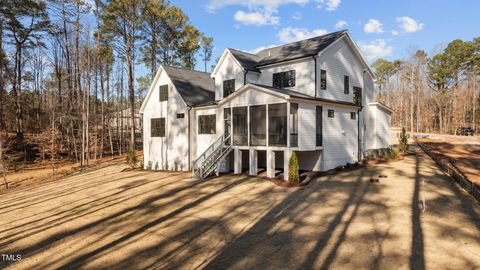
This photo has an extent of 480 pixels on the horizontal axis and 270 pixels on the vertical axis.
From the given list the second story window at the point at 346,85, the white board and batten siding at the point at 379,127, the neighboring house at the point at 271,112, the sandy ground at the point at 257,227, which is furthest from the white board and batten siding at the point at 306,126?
the white board and batten siding at the point at 379,127

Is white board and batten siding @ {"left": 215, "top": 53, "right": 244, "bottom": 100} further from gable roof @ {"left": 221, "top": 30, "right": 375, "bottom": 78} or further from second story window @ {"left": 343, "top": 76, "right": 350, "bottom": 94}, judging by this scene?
second story window @ {"left": 343, "top": 76, "right": 350, "bottom": 94}

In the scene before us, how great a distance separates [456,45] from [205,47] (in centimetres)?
4673

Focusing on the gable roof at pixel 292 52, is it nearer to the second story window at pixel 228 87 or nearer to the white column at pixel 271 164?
the second story window at pixel 228 87

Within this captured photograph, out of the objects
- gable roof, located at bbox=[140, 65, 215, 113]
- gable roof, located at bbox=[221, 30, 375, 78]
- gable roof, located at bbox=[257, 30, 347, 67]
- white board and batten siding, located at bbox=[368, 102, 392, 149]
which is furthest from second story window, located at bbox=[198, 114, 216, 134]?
white board and batten siding, located at bbox=[368, 102, 392, 149]

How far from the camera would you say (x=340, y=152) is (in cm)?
1984

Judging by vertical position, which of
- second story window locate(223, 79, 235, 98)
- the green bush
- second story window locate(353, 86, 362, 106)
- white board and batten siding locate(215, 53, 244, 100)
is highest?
white board and batten siding locate(215, 53, 244, 100)

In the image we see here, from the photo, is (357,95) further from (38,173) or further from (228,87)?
(38,173)

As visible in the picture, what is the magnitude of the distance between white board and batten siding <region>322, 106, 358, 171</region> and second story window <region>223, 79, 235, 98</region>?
766 centimetres

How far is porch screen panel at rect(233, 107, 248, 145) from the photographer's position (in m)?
19.2

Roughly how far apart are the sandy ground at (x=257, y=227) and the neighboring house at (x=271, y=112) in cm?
285

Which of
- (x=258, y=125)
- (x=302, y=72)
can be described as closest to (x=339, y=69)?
(x=302, y=72)

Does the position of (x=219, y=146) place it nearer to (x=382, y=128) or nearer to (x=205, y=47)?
(x=382, y=128)

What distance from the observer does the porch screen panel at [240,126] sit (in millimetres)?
19188

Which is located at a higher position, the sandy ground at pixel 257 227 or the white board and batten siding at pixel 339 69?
the white board and batten siding at pixel 339 69
